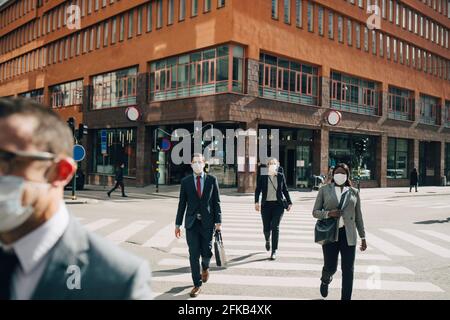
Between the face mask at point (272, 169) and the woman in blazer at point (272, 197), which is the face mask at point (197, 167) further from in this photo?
the face mask at point (272, 169)

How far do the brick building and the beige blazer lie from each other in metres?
20.9

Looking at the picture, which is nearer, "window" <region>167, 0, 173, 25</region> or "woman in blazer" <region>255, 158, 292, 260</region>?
"woman in blazer" <region>255, 158, 292, 260</region>

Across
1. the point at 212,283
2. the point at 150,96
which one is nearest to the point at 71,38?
the point at 150,96

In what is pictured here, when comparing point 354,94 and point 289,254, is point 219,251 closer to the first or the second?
point 289,254

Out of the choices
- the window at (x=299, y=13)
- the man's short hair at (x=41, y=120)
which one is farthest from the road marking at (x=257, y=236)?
the window at (x=299, y=13)

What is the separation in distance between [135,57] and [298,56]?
12120 millimetres

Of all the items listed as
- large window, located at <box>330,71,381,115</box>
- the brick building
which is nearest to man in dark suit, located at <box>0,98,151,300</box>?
the brick building

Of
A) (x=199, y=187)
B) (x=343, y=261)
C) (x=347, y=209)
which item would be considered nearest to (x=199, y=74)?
(x=199, y=187)

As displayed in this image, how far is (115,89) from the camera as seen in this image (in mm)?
36750

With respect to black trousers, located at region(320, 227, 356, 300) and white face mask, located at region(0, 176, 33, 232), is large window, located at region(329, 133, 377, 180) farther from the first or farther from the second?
white face mask, located at region(0, 176, 33, 232)

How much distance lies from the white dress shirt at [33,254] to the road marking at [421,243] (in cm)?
944

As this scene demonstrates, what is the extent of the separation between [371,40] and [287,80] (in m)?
11.4

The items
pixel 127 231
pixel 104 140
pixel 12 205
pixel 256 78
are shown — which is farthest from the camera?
pixel 104 140

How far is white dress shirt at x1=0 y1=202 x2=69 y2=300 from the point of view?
4.37ft
